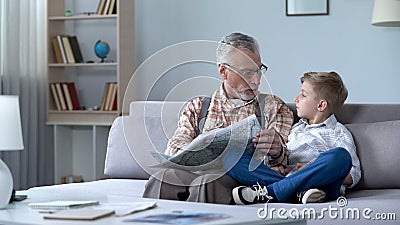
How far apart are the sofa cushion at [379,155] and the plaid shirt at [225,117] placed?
0.29m

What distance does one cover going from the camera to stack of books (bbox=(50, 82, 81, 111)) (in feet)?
17.0

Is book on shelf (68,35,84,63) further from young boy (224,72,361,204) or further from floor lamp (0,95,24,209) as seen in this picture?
floor lamp (0,95,24,209)

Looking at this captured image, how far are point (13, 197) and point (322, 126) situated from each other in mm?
1199

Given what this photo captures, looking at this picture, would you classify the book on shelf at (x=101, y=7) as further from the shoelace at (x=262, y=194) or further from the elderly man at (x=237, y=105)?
the shoelace at (x=262, y=194)

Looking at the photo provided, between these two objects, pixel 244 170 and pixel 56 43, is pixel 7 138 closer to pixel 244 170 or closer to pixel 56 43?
pixel 244 170

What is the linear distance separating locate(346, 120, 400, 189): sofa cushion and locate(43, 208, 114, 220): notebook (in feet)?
3.96

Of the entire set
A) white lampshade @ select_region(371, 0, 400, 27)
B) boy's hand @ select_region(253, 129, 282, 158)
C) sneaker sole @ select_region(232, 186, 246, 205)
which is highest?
white lampshade @ select_region(371, 0, 400, 27)

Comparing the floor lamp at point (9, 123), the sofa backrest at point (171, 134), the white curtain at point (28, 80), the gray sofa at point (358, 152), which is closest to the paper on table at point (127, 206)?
the gray sofa at point (358, 152)

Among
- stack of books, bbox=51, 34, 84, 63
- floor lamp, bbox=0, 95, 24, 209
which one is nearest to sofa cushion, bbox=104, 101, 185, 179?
floor lamp, bbox=0, 95, 24, 209

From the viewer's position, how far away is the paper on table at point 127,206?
7.47 ft

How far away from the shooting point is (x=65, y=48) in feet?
17.2

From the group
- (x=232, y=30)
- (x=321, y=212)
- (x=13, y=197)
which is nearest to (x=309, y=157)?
(x=321, y=212)

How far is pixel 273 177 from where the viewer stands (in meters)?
2.91

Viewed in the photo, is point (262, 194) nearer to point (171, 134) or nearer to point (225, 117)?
point (225, 117)
